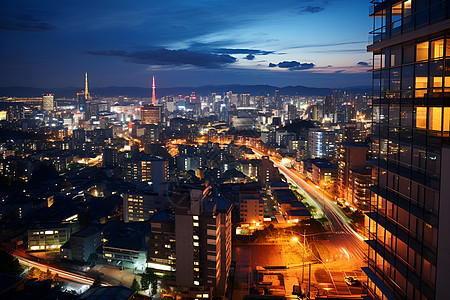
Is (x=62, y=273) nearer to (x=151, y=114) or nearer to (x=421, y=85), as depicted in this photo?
(x=421, y=85)

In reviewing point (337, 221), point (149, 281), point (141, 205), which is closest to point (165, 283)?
point (149, 281)

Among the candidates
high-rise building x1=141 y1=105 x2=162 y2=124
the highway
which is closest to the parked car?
the highway

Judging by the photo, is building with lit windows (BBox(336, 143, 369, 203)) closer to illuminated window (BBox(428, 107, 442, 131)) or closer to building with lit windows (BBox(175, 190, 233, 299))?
building with lit windows (BBox(175, 190, 233, 299))

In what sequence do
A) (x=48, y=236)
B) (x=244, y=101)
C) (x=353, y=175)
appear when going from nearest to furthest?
(x=48, y=236)
(x=353, y=175)
(x=244, y=101)

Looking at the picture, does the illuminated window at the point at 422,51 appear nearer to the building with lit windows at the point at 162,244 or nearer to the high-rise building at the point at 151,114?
the building with lit windows at the point at 162,244

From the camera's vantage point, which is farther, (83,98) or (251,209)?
(83,98)
